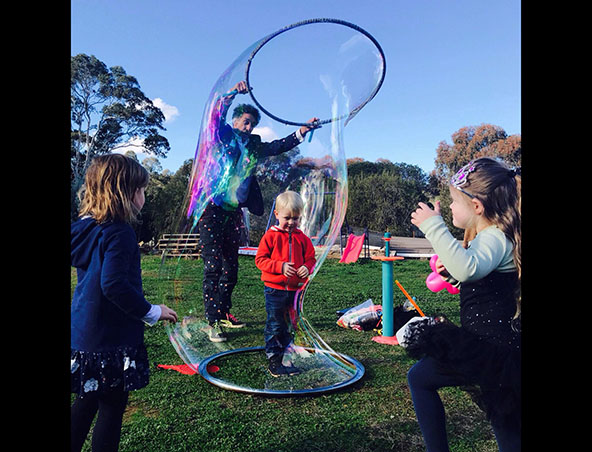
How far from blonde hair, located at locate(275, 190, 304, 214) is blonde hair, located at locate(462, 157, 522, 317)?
114cm

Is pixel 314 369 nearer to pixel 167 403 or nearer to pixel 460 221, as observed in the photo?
pixel 167 403

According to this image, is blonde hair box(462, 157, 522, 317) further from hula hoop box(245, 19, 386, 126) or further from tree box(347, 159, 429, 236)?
tree box(347, 159, 429, 236)

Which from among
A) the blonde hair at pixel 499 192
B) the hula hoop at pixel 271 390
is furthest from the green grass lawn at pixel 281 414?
the blonde hair at pixel 499 192

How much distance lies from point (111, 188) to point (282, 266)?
122 centimetres

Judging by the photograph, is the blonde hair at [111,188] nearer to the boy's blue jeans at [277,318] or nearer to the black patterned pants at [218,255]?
the black patterned pants at [218,255]

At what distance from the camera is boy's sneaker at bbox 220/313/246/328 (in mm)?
3157

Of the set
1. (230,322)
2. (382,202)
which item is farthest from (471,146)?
(230,322)

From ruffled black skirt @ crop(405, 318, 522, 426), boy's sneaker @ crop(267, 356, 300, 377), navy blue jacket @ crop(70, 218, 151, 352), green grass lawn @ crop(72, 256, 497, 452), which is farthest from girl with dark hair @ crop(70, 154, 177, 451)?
boy's sneaker @ crop(267, 356, 300, 377)

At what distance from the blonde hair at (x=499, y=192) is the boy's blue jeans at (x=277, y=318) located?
1.44 m

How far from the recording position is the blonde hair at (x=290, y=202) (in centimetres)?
266

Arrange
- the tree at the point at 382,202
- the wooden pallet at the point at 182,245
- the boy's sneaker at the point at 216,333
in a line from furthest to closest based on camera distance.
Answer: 1. the tree at the point at 382,202
2. the boy's sneaker at the point at 216,333
3. the wooden pallet at the point at 182,245

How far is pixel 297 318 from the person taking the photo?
9.77 feet

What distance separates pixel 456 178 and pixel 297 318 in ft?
5.19
